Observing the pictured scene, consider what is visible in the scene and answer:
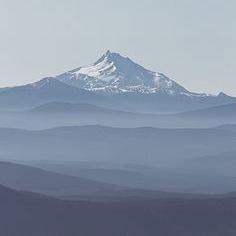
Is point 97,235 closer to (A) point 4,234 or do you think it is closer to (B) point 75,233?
(B) point 75,233

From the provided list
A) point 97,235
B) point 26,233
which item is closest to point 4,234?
point 26,233

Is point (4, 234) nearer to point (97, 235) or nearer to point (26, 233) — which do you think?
point (26, 233)

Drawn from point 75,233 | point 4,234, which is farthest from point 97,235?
point 4,234
